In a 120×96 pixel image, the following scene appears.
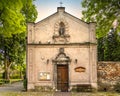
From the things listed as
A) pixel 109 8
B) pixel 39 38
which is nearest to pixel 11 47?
pixel 39 38

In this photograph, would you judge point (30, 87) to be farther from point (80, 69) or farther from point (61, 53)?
point (80, 69)

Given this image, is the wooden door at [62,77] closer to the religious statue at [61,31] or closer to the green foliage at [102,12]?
the religious statue at [61,31]

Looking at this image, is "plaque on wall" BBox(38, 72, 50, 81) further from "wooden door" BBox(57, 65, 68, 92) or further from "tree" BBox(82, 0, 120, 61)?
"tree" BBox(82, 0, 120, 61)

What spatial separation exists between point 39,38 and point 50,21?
1931 mm

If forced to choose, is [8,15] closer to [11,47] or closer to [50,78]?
[50,78]

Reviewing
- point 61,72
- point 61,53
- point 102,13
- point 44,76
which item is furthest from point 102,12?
point 44,76

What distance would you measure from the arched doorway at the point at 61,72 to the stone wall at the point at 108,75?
10.3ft

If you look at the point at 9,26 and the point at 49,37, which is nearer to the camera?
the point at 9,26

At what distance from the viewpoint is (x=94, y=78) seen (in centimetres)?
3080

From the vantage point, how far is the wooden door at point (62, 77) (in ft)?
101

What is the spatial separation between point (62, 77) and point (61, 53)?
2.26 metres

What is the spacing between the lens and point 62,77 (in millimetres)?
31062

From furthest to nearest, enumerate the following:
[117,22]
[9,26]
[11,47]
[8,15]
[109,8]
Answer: [11,47] → [117,22] → [109,8] → [9,26] → [8,15]

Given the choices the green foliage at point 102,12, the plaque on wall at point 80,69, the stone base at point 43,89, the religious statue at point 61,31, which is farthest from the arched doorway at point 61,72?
the green foliage at point 102,12
